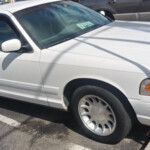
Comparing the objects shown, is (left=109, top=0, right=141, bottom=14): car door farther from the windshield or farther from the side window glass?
the side window glass

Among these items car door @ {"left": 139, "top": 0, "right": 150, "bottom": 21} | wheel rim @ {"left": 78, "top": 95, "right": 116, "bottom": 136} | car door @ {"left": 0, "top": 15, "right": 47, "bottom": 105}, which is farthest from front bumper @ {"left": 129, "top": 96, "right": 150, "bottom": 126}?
car door @ {"left": 139, "top": 0, "right": 150, "bottom": 21}

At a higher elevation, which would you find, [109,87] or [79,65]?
[79,65]

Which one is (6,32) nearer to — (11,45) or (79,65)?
(11,45)

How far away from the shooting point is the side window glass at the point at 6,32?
4430 millimetres

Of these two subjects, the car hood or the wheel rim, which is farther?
the wheel rim

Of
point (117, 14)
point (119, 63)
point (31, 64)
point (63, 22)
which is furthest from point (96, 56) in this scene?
point (117, 14)

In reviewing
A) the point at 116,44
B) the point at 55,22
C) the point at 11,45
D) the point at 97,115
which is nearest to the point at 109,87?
the point at 97,115

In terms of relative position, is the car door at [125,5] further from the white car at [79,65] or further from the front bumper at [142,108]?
the front bumper at [142,108]

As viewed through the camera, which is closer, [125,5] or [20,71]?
[20,71]

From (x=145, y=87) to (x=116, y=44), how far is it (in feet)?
2.60

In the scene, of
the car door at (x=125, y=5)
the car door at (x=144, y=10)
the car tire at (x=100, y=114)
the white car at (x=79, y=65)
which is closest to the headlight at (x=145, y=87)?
the white car at (x=79, y=65)

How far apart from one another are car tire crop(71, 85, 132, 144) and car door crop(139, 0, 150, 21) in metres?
6.26

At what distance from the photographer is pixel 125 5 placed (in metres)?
9.91

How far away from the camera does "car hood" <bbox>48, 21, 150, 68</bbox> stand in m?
3.48
